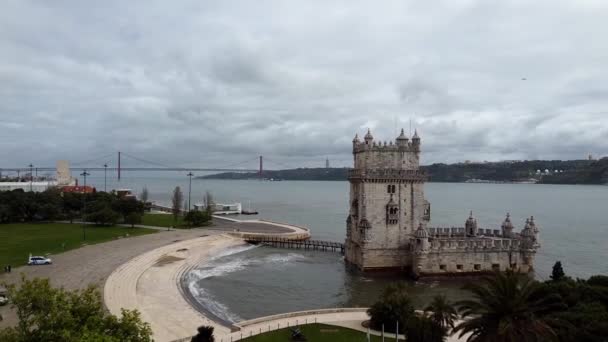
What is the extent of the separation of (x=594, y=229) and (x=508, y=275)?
85.6 meters

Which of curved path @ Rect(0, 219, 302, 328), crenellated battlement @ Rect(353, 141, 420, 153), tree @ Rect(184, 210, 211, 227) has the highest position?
crenellated battlement @ Rect(353, 141, 420, 153)

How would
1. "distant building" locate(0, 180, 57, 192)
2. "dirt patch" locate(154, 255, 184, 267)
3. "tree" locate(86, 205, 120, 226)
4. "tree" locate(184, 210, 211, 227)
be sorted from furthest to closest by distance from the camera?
"distant building" locate(0, 180, 57, 192), "tree" locate(184, 210, 211, 227), "tree" locate(86, 205, 120, 226), "dirt patch" locate(154, 255, 184, 267)

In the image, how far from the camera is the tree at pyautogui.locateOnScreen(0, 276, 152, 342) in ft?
55.1

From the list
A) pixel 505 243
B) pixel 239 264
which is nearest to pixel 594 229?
pixel 505 243

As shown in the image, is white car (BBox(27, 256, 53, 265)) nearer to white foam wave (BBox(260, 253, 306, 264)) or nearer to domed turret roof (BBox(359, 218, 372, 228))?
white foam wave (BBox(260, 253, 306, 264))

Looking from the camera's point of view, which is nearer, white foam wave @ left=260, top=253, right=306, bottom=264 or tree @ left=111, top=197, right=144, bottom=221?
white foam wave @ left=260, top=253, right=306, bottom=264

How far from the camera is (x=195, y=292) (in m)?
41.6

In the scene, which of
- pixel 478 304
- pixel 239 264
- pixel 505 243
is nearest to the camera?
pixel 478 304

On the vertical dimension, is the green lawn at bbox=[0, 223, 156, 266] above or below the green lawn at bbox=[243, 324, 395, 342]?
above

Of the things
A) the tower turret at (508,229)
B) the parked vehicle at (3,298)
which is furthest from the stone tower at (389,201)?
the parked vehicle at (3,298)

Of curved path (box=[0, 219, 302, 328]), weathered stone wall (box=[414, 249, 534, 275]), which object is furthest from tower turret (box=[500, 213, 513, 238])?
curved path (box=[0, 219, 302, 328])

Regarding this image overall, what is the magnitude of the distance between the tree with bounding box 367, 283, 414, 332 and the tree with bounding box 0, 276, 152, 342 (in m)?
15.0

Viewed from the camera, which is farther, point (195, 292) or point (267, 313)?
point (195, 292)

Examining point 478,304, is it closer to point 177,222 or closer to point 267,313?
point 267,313
